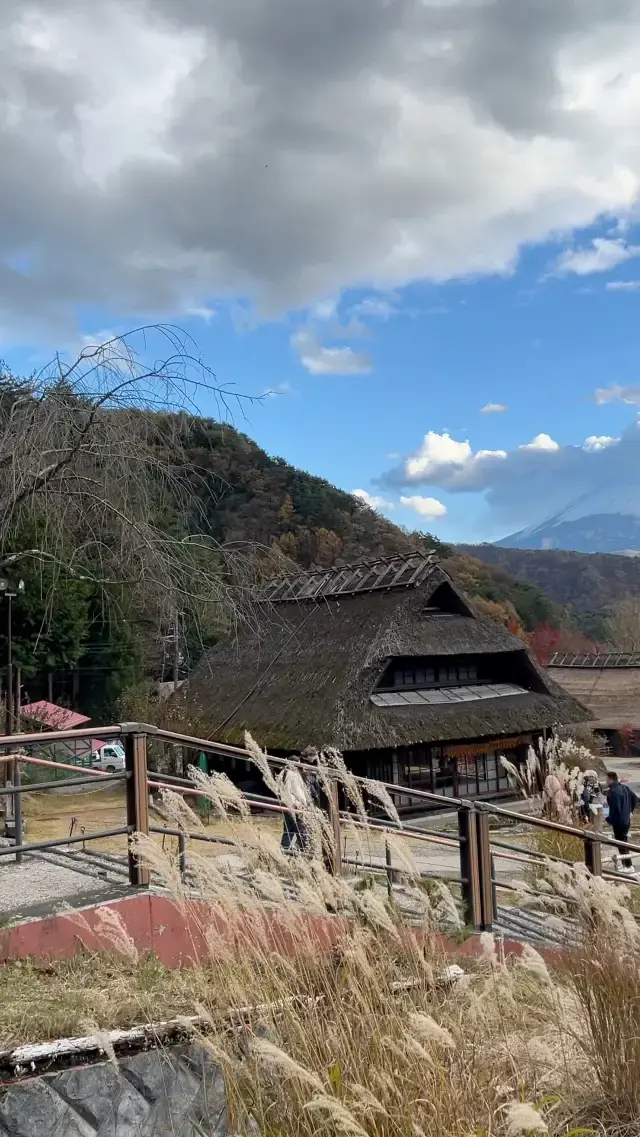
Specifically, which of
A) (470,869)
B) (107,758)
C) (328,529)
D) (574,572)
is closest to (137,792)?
(470,869)

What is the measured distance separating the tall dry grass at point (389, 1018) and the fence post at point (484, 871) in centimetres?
191

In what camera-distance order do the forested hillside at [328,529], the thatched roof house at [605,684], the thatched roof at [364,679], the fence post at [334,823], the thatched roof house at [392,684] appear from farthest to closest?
1. the forested hillside at [328,529]
2. the thatched roof house at [605,684]
3. the thatched roof house at [392,684]
4. the thatched roof at [364,679]
5. the fence post at [334,823]

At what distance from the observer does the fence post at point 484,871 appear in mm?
5137

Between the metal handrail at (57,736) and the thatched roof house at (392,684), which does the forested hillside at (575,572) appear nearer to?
the thatched roof house at (392,684)

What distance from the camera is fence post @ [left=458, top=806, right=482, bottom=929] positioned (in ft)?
16.7

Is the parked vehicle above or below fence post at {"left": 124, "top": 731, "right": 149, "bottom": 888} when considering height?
below

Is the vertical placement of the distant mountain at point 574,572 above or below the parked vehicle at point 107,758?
above

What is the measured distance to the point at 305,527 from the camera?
50.4 metres

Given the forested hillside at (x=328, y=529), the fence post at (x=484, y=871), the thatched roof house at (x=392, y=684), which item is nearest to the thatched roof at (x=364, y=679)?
the thatched roof house at (x=392, y=684)

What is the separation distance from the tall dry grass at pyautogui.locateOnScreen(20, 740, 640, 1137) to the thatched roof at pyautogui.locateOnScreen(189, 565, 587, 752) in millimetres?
15282

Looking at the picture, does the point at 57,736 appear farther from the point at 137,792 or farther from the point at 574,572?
the point at 574,572

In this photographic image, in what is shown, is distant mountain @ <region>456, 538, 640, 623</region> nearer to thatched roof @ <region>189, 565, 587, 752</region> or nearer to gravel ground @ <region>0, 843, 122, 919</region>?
thatched roof @ <region>189, 565, 587, 752</region>

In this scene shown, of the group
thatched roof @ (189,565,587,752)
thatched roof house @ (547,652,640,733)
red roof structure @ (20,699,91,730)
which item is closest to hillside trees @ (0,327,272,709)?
thatched roof @ (189,565,587,752)

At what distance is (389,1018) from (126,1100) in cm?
94
